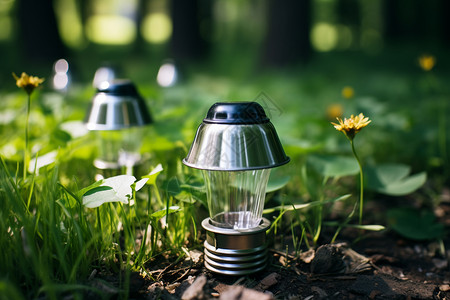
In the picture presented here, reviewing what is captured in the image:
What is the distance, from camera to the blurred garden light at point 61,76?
11.8 ft

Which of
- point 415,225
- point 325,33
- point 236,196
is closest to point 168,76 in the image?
point 236,196

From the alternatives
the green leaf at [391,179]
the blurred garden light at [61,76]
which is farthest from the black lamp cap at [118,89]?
the blurred garden light at [61,76]

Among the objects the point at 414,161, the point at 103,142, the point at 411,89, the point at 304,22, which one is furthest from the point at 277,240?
the point at 304,22

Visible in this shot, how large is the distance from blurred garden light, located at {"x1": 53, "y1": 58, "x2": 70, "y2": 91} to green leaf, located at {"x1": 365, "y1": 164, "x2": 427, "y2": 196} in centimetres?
268

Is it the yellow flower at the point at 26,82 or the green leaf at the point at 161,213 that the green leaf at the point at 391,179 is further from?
the yellow flower at the point at 26,82

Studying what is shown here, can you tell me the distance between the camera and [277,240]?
5.49 feet

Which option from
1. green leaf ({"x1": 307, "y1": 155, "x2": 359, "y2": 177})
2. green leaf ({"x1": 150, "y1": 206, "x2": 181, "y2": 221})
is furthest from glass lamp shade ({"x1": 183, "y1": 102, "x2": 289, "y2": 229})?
green leaf ({"x1": 307, "y1": 155, "x2": 359, "y2": 177})

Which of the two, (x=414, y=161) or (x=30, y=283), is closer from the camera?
(x=30, y=283)

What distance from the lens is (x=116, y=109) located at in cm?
193

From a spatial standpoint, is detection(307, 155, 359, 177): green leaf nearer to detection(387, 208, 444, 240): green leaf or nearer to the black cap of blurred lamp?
detection(387, 208, 444, 240): green leaf

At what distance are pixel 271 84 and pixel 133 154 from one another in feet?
11.4

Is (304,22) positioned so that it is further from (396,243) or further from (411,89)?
(396,243)

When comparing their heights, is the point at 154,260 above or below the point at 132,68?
below

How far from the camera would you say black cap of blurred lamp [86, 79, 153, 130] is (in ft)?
6.28
